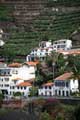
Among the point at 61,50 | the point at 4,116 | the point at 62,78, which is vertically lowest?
the point at 4,116

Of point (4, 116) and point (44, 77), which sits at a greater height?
point (44, 77)

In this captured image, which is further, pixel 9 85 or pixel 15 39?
pixel 15 39

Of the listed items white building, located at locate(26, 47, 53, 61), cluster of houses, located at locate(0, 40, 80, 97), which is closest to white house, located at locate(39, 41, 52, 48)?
cluster of houses, located at locate(0, 40, 80, 97)

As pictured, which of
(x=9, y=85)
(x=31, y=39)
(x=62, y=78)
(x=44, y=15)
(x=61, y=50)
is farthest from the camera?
(x=44, y=15)

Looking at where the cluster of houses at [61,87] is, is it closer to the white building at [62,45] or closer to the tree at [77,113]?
the tree at [77,113]

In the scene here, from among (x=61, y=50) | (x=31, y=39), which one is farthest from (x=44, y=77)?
(x=31, y=39)

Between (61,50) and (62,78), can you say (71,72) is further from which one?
(61,50)

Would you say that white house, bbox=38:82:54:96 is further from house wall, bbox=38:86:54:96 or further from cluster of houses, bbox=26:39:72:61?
cluster of houses, bbox=26:39:72:61

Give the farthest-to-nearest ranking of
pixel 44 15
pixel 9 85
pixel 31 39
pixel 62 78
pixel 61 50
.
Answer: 1. pixel 44 15
2. pixel 31 39
3. pixel 61 50
4. pixel 9 85
5. pixel 62 78
